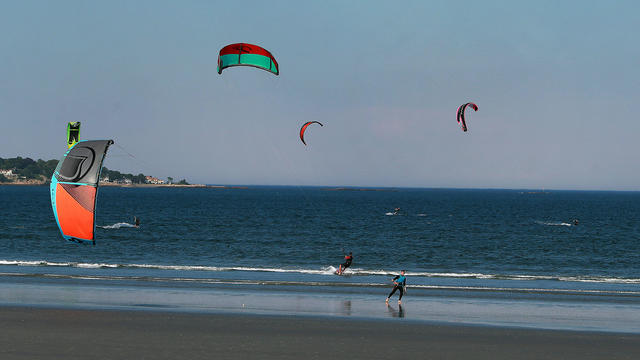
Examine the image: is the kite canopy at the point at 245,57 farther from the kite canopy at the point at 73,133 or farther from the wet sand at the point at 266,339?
the wet sand at the point at 266,339

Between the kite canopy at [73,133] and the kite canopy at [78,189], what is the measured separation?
0.15 meters

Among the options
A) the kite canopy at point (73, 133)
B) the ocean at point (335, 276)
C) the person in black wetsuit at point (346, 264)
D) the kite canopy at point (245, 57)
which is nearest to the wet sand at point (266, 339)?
the ocean at point (335, 276)

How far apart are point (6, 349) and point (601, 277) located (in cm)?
3191

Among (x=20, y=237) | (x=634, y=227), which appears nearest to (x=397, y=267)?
(x=20, y=237)

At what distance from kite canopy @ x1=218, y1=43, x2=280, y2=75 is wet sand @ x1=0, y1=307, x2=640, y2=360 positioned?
37.8ft

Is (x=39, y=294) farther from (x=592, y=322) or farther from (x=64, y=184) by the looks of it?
(x=592, y=322)

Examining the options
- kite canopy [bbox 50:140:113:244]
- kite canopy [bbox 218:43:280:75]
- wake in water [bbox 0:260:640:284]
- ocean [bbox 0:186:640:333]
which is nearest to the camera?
kite canopy [bbox 50:140:113:244]

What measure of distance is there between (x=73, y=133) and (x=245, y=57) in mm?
10873

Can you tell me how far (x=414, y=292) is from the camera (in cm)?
2942

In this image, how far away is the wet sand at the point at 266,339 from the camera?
17203 mm

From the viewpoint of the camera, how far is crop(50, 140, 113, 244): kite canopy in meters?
19.4

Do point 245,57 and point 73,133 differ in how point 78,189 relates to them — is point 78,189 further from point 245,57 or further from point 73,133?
point 245,57

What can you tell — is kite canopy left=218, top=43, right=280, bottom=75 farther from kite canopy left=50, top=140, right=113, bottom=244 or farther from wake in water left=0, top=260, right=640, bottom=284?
wake in water left=0, top=260, right=640, bottom=284

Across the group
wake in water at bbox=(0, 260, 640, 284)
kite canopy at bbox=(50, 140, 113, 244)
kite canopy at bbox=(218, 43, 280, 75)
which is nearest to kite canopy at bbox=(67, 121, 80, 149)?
kite canopy at bbox=(50, 140, 113, 244)
